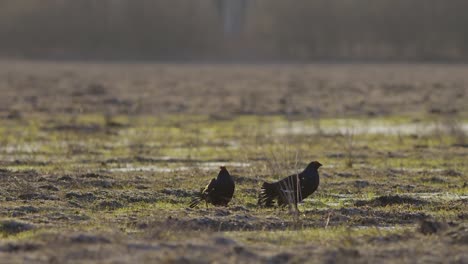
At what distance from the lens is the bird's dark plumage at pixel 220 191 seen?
12.7 m

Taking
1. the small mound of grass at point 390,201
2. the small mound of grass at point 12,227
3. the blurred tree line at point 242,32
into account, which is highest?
the blurred tree line at point 242,32

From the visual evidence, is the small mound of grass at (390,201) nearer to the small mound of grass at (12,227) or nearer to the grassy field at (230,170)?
the grassy field at (230,170)

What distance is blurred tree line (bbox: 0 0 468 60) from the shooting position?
82188mm

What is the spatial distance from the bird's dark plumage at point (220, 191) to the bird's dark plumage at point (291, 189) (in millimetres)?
433

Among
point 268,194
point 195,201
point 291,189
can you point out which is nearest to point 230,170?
point 195,201

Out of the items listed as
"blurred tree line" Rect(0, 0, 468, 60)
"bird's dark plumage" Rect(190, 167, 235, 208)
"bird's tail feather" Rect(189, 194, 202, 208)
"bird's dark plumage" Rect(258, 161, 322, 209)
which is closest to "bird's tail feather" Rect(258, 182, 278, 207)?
"bird's dark plumage" Rect(258, 161, 322, 209)

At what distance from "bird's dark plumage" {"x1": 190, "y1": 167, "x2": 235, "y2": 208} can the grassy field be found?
300 mm

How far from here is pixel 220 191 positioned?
12.8 meters

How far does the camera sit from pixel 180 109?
3272cm

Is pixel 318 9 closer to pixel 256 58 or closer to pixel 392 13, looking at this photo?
pixel 392 13

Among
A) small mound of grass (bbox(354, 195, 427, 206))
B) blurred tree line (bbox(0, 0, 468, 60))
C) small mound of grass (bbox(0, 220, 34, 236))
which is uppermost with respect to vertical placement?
blurred tree line (bbox(0, 0, 468, 60))

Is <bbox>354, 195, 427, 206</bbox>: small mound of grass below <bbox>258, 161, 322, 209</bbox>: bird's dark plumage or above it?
below

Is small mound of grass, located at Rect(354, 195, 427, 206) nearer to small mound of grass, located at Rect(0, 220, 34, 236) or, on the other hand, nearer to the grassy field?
the grassy field

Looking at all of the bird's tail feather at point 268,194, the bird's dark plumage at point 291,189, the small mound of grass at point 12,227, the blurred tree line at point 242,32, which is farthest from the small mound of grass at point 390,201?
the blurred tree line at point 242,32
